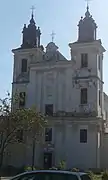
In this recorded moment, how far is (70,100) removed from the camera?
48219mm

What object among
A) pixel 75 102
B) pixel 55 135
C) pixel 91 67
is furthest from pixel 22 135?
pixel 91 67

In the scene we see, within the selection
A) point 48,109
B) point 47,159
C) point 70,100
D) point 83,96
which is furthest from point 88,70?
point 47,159

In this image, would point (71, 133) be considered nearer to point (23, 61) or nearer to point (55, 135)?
point (55, 135)

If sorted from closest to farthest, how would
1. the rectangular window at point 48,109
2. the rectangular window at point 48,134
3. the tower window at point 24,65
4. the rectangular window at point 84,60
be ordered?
1. the rectangular window at point 48,134
2. the rectangular window at point 84,60
3. the rectangular window at point 48,109
4. the tower window at point 24,65

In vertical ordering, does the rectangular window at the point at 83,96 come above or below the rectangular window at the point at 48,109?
above

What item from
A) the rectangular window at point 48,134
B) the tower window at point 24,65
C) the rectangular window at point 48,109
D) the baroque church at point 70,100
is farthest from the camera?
the tower window at point 24,65

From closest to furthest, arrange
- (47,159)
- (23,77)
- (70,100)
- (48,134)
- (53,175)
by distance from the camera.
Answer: (53,175) → (47,159) → (48,134) → (70,100) → (23,77)

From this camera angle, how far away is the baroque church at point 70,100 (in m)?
46.1

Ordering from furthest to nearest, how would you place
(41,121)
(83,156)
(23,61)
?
(23,61), (83,156), (41,121)

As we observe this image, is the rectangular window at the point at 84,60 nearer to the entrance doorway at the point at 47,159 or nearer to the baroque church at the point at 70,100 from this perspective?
the baroque church at the point at 70,100

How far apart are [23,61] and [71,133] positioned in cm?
1262

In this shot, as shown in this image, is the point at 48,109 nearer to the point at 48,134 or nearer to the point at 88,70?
the point at 48,134

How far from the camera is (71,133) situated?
4700 centimetres

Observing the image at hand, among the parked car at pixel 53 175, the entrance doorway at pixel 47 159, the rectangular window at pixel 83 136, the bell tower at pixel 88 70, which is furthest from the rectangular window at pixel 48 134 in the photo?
the parked car at pixel 53 175
